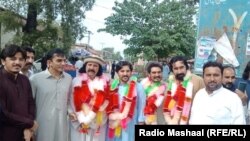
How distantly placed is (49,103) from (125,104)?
2.97ft

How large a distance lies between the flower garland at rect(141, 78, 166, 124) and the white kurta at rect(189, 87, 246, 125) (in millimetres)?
903

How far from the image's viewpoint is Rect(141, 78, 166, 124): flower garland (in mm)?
5023

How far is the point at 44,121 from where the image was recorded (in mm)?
4953

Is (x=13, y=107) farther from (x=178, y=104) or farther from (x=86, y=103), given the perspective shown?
(x=178, y=104)

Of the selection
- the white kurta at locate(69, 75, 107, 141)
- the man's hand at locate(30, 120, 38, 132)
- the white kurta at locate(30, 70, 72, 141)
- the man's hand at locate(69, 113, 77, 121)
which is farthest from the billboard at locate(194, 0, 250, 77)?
the man's hand at locate(30, 120, 38, 132)

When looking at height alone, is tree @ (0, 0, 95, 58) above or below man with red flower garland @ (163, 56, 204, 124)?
above

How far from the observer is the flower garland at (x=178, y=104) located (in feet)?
15.3

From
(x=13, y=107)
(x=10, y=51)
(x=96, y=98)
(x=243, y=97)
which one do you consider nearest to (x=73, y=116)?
(x=96, y=98)

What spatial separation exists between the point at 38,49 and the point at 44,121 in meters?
13.5

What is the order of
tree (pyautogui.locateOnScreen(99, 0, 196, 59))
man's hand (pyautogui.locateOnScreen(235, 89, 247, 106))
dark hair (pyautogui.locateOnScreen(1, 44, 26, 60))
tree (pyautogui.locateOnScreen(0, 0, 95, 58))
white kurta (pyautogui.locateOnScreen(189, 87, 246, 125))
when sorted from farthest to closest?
tree (pyautogui.locateOnScreen(99, 0, 196, 59)), tree (pyautogui.locateOnScreen(0, 0, 95, 58)), man's hand (pyautogui.locateOnScreen(235, 89, 247, 106)), dark hair (pyautogui.locateOnScreen(1, 44, 26, 60)), white kurta (pyautogui.locateOnScreen(189, 87, 246, 125))

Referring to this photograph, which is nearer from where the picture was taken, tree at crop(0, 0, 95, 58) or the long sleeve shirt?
the long sleeve shirt

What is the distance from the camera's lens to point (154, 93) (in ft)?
16.7

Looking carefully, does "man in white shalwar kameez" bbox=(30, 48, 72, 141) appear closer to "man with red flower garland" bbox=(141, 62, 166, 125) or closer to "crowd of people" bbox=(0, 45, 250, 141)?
"crowd of people" bbox=(0, 45, 250, 141)

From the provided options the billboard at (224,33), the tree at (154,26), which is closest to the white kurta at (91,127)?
the billboard at (224,33)
